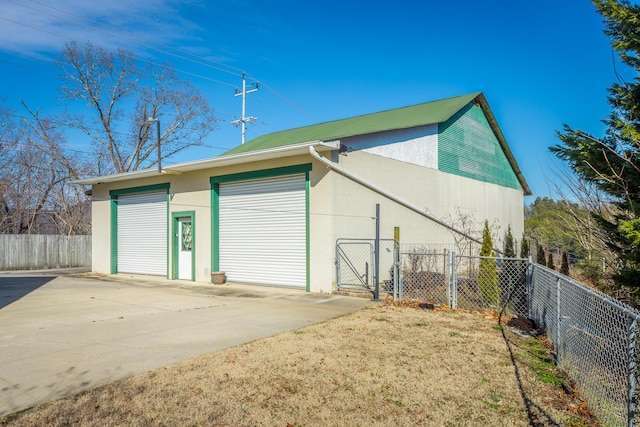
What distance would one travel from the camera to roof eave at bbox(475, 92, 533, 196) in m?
21.4

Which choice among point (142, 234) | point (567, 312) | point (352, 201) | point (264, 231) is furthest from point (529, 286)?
point (142, 234)

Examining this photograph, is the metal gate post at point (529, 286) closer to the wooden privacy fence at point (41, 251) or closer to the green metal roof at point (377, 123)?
the green metal roof at point (377, 123)

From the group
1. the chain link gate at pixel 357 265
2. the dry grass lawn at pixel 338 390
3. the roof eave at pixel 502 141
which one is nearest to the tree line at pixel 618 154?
the dry grass lawn at pixel 338 390

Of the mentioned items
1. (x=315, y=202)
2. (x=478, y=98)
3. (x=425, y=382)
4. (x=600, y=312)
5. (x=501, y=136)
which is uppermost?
(x=478, y=98)

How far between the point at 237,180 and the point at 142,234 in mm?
5697

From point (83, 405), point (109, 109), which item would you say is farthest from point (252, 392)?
point (109, 109)

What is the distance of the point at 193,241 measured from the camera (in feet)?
48.5

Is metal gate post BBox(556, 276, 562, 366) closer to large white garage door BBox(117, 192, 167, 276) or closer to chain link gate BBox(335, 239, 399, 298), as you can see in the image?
chain link gate BBox(335, 239, 399, 298)

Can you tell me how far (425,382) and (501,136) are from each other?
20.8 metres

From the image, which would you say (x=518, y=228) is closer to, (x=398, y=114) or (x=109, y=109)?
(x=398, y=114)

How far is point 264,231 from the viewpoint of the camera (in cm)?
1320

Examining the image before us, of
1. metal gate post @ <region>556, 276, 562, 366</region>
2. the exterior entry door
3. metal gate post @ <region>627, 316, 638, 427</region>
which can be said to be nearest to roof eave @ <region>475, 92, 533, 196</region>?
the exterior entry door

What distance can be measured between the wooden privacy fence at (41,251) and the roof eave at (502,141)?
2159cm

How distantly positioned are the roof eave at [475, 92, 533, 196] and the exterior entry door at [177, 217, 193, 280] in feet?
47.2
